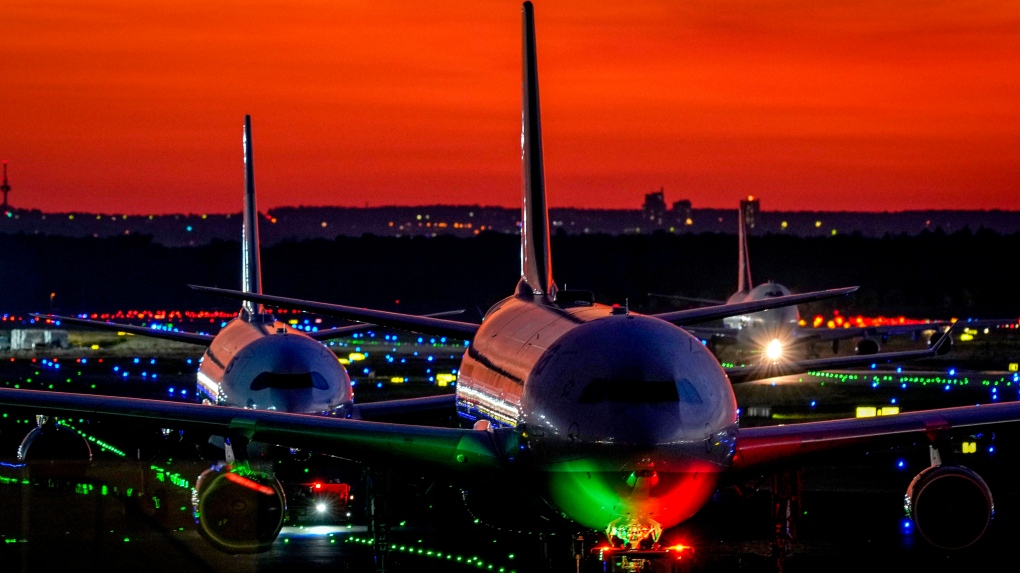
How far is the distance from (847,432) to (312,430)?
25.7 feet

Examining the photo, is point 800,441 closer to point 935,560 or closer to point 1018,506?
point 935,560

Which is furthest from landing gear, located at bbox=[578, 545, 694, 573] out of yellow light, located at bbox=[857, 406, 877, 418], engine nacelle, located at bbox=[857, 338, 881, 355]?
engine nacelle, located at bbox=[857, 338, 881, 355]

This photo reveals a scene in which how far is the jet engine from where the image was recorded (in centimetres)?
3322

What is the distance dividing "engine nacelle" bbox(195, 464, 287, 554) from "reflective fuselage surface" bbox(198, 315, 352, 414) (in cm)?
723

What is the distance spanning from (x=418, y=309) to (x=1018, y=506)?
508ft

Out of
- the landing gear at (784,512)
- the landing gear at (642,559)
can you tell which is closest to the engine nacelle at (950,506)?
the landing gear at (784,512)

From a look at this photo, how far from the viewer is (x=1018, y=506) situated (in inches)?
1129

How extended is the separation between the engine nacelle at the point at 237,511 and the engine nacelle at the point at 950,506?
9.97 m

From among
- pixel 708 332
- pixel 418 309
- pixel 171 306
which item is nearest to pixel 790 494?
pixel 708 332

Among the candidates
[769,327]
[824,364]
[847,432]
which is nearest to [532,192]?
[824,364]

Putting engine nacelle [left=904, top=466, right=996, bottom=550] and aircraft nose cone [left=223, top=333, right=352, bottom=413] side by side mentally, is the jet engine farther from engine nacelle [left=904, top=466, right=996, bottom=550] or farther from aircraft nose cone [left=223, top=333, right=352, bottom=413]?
engine nacelle [left=904, top=466, right=996, bottom=550]

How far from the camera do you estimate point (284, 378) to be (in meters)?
30.6

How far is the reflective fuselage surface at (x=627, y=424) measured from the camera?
1792 cm

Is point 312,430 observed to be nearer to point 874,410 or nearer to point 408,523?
point 408,523
